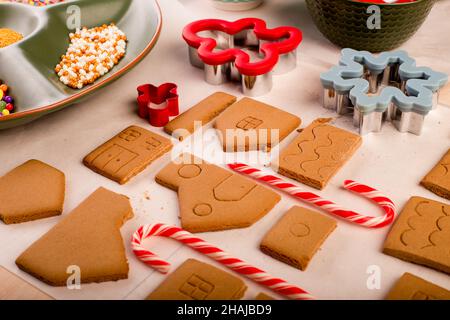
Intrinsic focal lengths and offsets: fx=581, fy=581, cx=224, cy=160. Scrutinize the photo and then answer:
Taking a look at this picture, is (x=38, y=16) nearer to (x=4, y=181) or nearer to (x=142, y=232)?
(x=4, y=181)

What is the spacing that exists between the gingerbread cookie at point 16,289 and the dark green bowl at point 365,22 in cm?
106

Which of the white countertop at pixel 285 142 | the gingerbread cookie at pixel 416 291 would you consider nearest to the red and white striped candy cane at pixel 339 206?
the white countertop at pixel 285 142

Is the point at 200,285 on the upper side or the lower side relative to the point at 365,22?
lower

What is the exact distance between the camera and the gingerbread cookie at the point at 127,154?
1.32 meters

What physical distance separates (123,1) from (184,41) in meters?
0.22

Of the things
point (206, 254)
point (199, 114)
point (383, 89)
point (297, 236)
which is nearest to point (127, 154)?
point (199, 114)

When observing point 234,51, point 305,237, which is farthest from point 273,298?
point 234,51

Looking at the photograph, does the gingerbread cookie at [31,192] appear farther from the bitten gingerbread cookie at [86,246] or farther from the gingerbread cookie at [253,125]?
the gingerbread cookie at [253,125]

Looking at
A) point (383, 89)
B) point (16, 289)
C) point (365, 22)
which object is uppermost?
point (365, 22)

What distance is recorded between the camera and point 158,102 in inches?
61.0

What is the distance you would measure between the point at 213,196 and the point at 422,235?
43 centimetres

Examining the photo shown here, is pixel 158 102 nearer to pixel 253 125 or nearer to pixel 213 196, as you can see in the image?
pixel 253 125

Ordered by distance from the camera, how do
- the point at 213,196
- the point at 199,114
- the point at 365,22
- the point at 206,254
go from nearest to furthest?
1. the point at 206,254
2. the point at 213,196
3. the point at 199,114
4. the point at 365,22

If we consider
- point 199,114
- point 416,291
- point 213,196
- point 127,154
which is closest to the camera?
point 416,291
